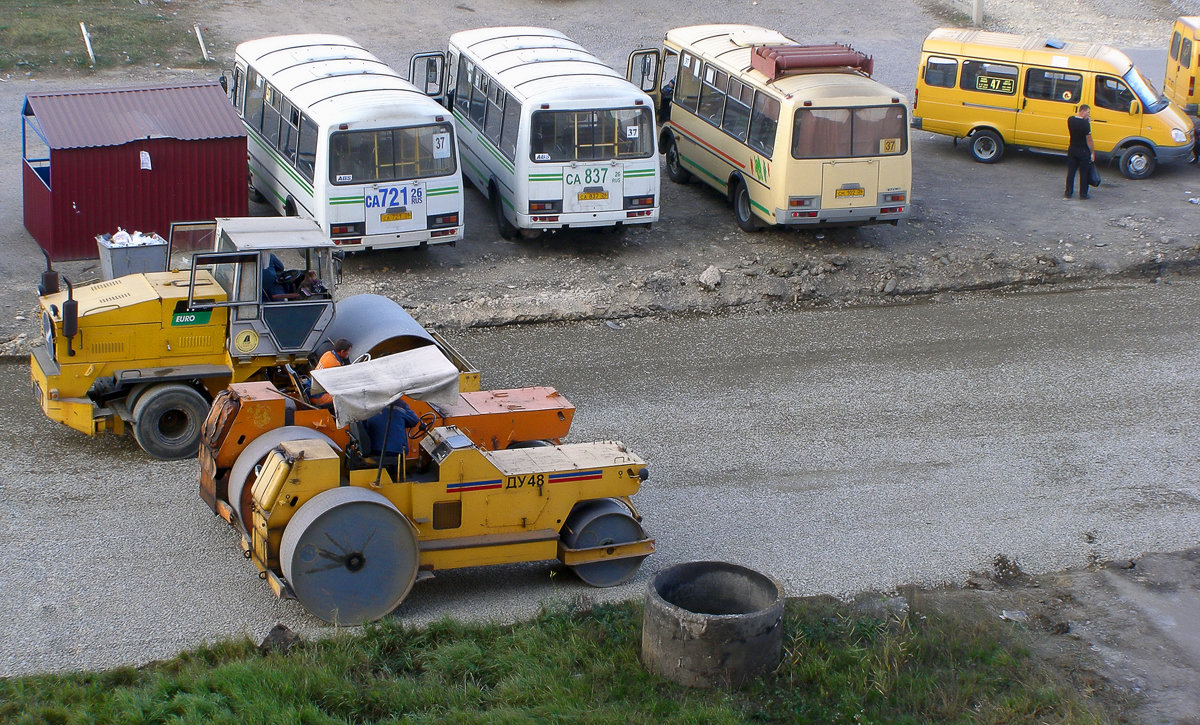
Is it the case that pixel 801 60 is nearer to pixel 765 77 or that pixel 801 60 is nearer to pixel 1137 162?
pixel 765 77

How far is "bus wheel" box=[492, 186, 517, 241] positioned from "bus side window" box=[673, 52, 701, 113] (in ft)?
13.2

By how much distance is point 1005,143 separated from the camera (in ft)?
72.6

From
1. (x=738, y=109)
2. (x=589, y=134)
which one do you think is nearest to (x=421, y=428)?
(x=589, y=134)

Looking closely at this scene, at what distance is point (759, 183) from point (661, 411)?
6.28 metres

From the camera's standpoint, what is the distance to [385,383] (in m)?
8.52

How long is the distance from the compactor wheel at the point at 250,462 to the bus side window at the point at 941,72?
16341 mm

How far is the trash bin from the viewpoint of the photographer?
42.5ft

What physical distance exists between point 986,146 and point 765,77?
638 centimetres

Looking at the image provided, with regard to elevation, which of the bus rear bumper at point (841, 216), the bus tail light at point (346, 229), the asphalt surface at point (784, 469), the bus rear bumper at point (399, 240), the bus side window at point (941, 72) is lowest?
the asphalt surface at point (784, 469)

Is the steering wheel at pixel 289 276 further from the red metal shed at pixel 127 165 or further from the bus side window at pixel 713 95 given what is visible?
the bus side window at pixel 713 95

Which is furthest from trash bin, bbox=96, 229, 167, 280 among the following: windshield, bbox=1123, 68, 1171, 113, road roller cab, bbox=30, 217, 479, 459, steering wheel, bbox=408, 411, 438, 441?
windshield, bbox=1123, 68, 1171, 113

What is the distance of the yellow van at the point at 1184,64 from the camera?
2383 cm

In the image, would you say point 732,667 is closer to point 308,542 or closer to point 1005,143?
point 308,542

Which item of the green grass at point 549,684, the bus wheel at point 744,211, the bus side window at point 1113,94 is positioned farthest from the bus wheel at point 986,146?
the green grass at point 549,684
